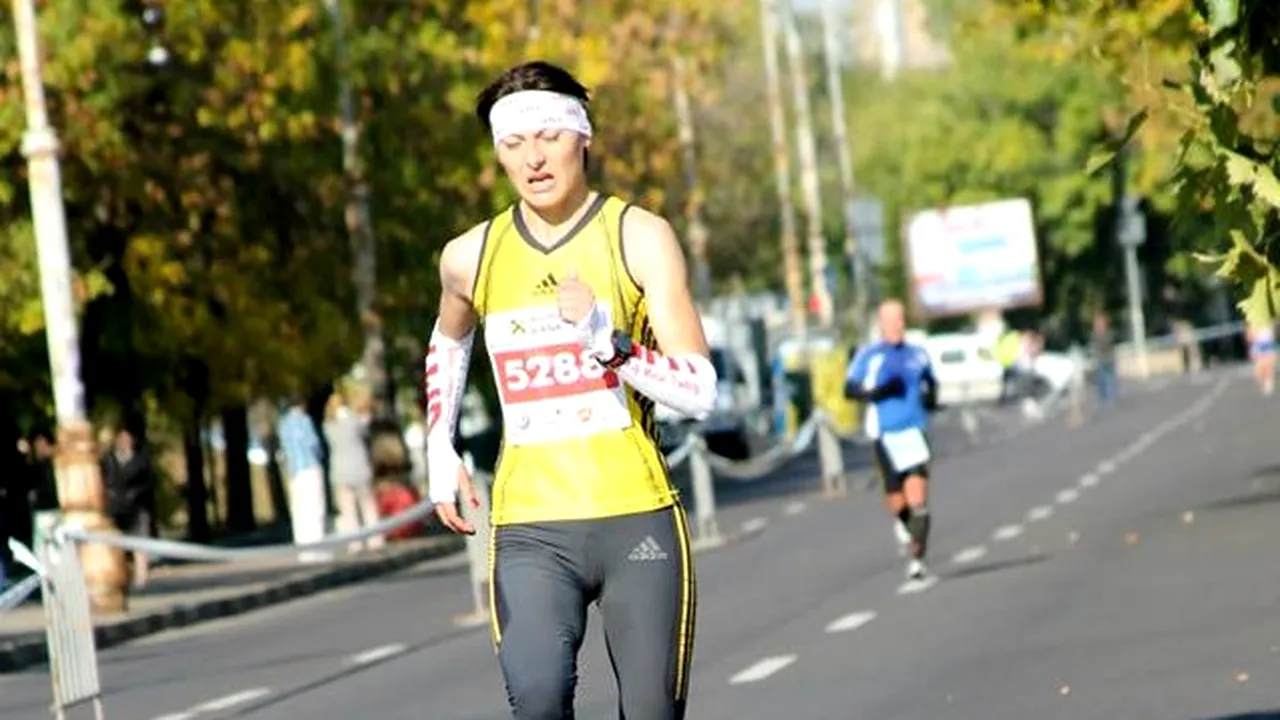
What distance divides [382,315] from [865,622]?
29.9 m

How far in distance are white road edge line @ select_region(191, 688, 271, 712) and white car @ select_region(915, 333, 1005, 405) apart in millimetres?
78060

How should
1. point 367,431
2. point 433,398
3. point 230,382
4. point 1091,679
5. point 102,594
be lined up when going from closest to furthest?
point 433,398 → point 1091,679 → point 102,594 → point 367,431 → point 230,382

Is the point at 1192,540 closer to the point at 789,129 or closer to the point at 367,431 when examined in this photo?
the point at 367,431

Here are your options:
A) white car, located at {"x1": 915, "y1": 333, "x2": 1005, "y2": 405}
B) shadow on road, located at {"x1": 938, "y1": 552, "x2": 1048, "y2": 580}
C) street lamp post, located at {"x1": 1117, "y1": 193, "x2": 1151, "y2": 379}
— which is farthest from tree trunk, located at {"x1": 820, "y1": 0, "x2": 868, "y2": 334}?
shadow on road, located at {"x1": 938, "y1": 552, "x2": 1048, "y2": 580}

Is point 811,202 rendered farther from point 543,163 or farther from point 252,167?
point 543,163

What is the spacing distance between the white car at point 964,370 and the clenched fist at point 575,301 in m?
89.5

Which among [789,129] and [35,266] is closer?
[35,266]

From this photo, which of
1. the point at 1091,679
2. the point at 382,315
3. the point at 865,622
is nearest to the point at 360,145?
the point at 382,315

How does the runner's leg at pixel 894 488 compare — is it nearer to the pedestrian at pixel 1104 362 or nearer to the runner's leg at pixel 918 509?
the runner's leg at pixel 918 509

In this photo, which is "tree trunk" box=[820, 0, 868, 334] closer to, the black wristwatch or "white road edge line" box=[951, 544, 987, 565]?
"white road edge line" box=[951, 544, 987, 565]

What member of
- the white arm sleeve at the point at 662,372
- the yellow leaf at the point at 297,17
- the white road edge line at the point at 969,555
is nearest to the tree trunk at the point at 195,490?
the yellow leaf at the point at 297,17

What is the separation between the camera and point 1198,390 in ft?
279

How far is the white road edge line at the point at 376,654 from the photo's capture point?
22234 millimetres

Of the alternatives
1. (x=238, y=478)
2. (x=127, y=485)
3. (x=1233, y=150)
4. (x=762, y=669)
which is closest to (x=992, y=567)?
(x=762, y=669)
